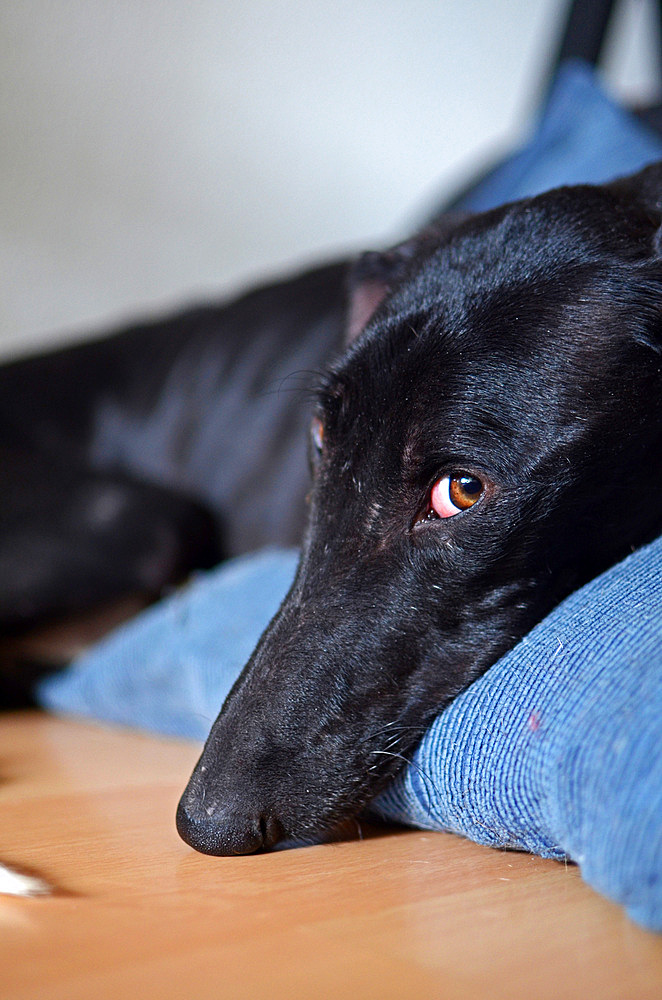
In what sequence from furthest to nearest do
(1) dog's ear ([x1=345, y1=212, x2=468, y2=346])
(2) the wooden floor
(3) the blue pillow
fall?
(3) the blue pillow, (1) dog's ear ([x1=345, y1=212, x2=468, y2=346]), (2) the wooden floor

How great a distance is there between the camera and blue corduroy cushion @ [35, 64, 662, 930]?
93 centimetres

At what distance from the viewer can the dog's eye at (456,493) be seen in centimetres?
132

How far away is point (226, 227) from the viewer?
470 centimetres

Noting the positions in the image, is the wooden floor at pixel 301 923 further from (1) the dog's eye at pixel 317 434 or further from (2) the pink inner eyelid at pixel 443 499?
(1) the dog's eye at pixel 317 434

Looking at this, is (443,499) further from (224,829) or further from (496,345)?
(224,829)

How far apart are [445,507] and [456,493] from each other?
3 centimetres

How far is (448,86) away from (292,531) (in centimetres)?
366

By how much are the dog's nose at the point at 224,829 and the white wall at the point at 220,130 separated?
3467 millimetres

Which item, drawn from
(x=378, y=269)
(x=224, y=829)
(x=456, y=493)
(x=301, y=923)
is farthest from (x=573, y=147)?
(x=301, y=923)

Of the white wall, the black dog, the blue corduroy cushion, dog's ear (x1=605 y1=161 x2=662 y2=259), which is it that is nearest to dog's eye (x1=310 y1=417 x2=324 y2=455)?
the black dog

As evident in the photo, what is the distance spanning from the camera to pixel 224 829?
1.18 meters

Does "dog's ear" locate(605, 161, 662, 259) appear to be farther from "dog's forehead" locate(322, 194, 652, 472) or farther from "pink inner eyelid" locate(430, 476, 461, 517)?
"pink inner eyelid" locate(430, 476, 461, 517)

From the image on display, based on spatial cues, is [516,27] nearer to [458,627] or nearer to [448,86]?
[448,86]

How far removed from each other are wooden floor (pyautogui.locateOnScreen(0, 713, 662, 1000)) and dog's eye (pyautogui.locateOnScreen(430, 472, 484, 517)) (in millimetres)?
473
